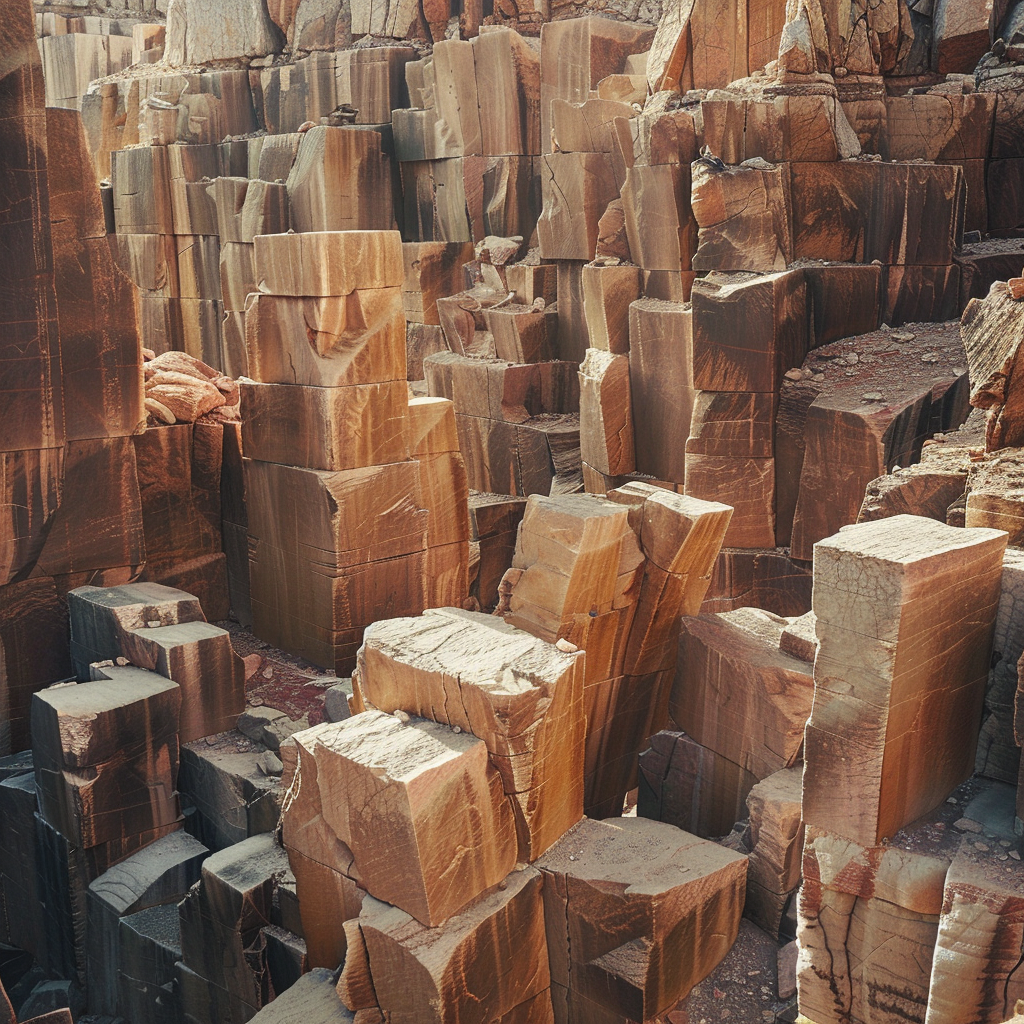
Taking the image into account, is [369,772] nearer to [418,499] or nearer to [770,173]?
[418,499]

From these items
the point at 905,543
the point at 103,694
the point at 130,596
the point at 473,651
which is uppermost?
the point at 905,543

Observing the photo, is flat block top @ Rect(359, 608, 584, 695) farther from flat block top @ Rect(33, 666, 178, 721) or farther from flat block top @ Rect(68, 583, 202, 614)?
flat block top @ Rect(68, 583, 202, 614)

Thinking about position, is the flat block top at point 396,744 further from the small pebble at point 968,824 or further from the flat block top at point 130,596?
the flat block top at point 130,596

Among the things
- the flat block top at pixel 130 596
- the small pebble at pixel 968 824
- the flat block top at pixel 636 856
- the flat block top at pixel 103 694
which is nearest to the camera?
the small pebble at pixel 968 824

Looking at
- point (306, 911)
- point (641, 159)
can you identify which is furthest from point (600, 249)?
point (306, 911)

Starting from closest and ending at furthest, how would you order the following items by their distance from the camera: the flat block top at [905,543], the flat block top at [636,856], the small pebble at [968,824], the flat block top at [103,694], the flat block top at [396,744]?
the flat block top at [905,543], the small pebble at [968,824], the flat block top at [396,744], the flat block top at [636,856], the flat block top at [103,694]

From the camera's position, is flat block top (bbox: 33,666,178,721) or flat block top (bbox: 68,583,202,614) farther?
flat block top (bbox: 68,583,202,614)

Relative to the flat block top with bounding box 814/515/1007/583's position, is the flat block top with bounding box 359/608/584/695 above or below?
below

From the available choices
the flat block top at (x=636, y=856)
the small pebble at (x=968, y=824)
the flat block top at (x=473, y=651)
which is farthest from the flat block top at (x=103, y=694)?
the small pebble at (x=968, y=824)

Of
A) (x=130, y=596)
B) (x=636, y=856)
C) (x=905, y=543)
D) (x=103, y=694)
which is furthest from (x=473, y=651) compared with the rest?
(x=130, y=596)

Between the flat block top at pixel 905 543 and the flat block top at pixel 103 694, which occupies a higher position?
the flat block top at pixel 905 543

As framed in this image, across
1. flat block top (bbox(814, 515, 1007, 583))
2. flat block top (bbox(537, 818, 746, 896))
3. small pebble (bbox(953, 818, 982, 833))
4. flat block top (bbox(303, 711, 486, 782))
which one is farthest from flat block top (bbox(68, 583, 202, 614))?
small pebble (bbox(953, 818, 982, 833))

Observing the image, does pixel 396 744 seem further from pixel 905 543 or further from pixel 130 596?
pixel 130 596

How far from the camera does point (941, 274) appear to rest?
29.1ft
